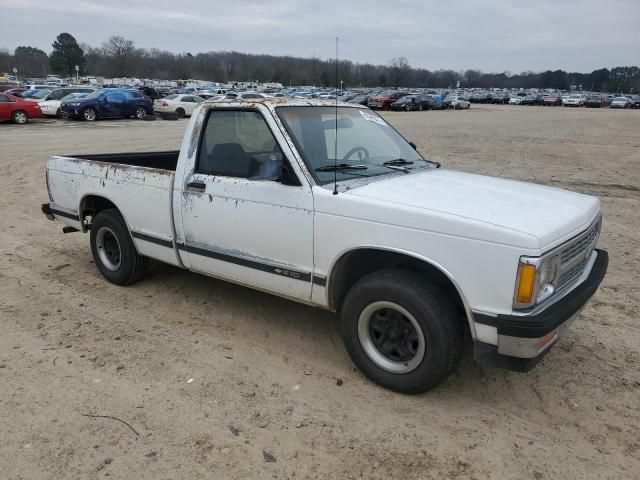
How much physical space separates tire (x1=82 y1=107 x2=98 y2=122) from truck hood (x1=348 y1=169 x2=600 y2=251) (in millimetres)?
26854

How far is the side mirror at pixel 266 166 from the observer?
365 centimetres

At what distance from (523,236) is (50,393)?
10.3 feet

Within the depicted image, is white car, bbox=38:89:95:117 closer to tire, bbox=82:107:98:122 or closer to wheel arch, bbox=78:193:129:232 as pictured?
tire, bbox=82:107:98:122

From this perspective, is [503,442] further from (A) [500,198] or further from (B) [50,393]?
(B) [50,393]

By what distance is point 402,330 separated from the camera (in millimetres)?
3398

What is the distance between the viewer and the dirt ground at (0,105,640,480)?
2.82 m

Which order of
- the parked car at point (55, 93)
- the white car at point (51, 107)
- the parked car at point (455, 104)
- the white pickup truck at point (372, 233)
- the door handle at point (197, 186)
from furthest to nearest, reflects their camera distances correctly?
the parked car at point (455, 104)
the parked car at point (55, 93)
the white car at point (51, 107)
the door handle at point (197, 186)
the white pickup truck at point (372, 233)

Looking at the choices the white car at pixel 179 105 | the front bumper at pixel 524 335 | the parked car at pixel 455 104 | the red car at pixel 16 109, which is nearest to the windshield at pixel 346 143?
the front bumper at pixel 524 335

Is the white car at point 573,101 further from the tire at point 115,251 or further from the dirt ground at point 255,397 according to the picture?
the tire at point 115,251

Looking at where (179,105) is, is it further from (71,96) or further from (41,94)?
(41,94)

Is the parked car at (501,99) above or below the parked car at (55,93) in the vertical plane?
below

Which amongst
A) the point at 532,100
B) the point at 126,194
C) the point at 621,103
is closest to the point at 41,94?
the point at 126,194

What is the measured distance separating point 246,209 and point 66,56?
408 ft

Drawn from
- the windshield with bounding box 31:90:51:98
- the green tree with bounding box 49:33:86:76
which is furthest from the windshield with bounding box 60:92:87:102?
the green tree with bounding box 49:33:86:76
